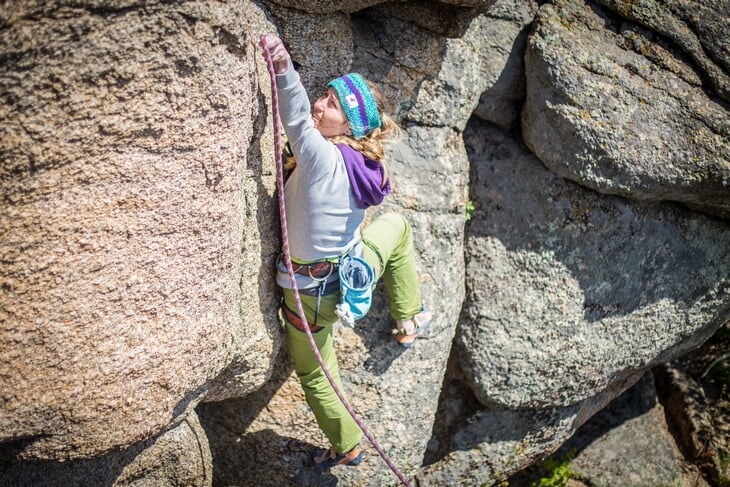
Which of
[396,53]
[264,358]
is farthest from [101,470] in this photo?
[396,53]

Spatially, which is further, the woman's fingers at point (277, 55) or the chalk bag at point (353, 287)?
the chalk bag at point (353, 287)

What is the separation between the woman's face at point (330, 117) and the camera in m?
3.60

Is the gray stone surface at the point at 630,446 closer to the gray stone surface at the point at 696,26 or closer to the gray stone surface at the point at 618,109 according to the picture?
the gray stone surface at the point at 618,109

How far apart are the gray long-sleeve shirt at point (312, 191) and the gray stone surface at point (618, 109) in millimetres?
1893

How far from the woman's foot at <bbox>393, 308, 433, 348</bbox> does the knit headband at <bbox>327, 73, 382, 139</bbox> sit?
153cm

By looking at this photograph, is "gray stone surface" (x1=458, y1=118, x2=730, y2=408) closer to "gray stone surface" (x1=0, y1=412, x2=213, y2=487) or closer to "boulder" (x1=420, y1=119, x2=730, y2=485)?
"boulder" (x1=420, y1=119, x2=730, y2=485)

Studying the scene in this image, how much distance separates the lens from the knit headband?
3.57m

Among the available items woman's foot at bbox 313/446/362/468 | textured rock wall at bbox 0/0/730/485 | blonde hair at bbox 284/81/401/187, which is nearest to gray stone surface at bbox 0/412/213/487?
textured rock wall at bbox 0/0/730/485

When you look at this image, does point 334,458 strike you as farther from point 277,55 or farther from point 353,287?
point 277,55

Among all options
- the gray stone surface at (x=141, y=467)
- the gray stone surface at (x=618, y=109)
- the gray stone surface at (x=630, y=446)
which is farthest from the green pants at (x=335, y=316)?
the gray stone surface at (x=630, y=446)

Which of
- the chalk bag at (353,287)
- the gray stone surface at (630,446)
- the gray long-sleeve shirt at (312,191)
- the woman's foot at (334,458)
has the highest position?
the gray long-sleeve shirt at (312,191)

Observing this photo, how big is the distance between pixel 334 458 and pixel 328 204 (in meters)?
2.04

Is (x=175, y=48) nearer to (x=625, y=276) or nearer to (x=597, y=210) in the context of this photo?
(x=597, y=210)

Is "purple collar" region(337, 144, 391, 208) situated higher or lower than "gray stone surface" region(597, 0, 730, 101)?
lower
